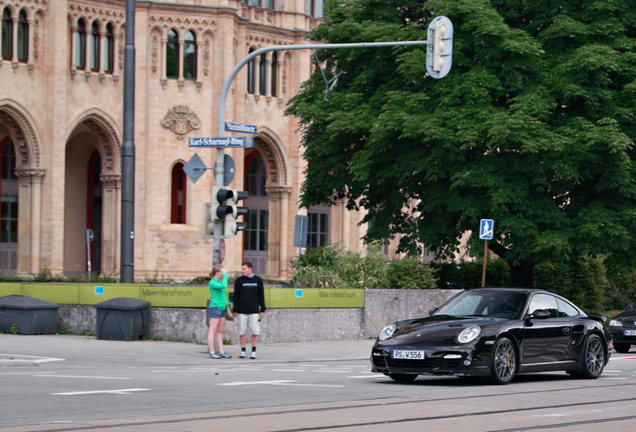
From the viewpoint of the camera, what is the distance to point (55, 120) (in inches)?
1500

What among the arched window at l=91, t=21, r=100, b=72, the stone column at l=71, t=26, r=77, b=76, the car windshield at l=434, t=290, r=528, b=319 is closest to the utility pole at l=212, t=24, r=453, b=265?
the car windshield at l=434, t=290, r=528, b=319

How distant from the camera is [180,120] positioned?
41031 millimetres

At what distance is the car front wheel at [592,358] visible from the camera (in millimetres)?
13398

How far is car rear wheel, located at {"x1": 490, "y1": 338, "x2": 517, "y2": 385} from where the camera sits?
1191cm

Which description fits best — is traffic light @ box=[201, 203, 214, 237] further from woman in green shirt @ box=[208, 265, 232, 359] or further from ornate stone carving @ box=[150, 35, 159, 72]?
ornate stone carving @ box=[150, 35, 159, 72]

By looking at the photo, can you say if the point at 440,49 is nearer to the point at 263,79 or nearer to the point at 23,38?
the point at 23,38

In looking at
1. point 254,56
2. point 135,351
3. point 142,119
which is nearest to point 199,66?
point 142,119

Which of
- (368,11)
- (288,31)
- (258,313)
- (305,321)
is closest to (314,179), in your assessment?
(368,11)

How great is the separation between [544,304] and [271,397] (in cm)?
454

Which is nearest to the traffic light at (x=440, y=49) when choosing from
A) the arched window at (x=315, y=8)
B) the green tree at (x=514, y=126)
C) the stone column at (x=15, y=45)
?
the green tree at (x=514, y=126)

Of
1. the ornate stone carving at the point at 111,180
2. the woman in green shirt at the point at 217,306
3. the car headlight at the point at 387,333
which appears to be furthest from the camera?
the ornate stone carving at the point at 111,180

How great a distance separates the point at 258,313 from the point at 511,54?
11696 mm

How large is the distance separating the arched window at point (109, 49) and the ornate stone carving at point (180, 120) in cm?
300

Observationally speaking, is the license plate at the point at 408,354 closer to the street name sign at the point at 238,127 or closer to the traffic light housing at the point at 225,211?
the traffic light housing at the point at 225,211
